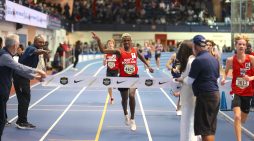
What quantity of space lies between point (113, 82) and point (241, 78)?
126 inches

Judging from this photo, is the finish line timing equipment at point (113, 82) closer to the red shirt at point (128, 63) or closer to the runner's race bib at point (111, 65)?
the red shirt at point (128, 63)

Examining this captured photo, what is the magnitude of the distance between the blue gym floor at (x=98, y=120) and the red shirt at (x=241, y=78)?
1.50 metres

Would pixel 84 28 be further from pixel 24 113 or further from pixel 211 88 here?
pixel 211 88

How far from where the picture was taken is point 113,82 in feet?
34.5

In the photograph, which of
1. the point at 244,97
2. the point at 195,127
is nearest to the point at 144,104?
the point at 244,97

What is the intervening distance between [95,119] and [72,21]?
37.1 meters

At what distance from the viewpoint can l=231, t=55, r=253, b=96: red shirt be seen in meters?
8.20

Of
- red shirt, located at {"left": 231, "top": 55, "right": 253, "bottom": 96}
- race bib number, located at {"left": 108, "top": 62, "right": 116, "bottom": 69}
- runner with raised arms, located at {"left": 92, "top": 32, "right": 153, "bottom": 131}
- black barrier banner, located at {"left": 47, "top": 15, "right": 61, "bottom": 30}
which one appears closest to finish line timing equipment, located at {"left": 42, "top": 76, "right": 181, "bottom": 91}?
runner with raised arms, located at {"left": 92, "top": 32, "right": 153, "bottom": 131}

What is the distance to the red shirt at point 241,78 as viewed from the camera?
323 inches

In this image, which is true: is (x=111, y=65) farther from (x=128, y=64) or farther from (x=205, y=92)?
(x=205, y=92)

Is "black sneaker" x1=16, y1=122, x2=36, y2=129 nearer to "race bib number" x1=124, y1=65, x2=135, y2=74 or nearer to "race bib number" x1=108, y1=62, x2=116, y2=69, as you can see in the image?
"race bib number" x1=124, y1=65, x2=135, y2=74

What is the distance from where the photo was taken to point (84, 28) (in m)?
49.0

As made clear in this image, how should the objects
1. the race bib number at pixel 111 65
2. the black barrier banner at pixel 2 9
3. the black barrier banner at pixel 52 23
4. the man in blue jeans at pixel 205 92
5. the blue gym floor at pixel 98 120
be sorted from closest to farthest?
the man in blue jeans at pixel 205 92 < the blue gym floor at pixel 98 120 < the race bib number at pixel 111 65 < the black barrier banner at pixel 2 9 < the black barrier banner at pixel 52 23

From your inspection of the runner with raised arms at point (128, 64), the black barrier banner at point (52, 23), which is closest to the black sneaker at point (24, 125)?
the runner with raised arms at point (128, 64)
